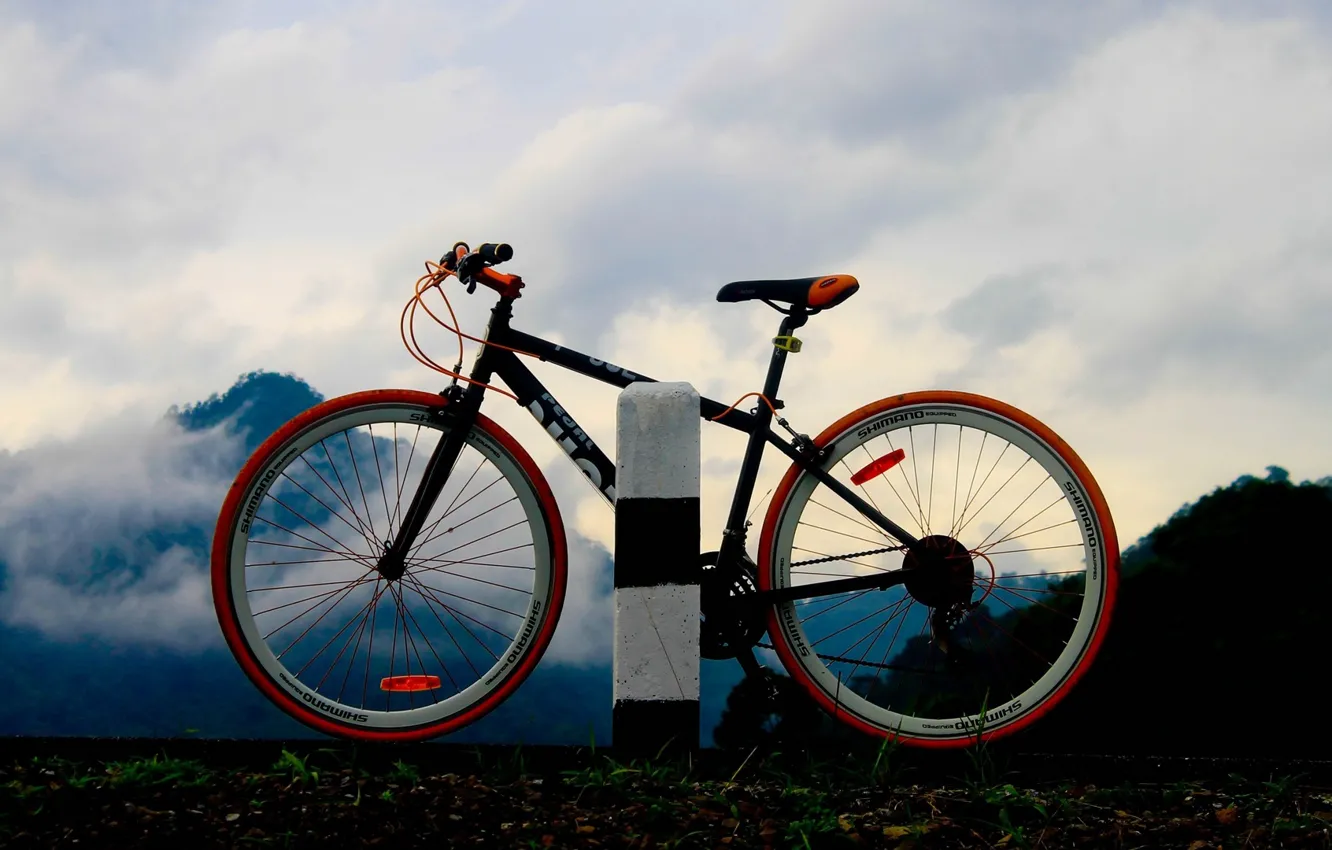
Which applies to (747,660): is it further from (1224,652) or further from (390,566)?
(1224,652)

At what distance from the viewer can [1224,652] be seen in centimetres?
621

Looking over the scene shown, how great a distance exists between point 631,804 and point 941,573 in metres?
1.57

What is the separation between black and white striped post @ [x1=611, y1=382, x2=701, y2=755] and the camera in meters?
3.85

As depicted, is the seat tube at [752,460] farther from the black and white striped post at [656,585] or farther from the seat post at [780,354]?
the black and white striped post at [656,585]

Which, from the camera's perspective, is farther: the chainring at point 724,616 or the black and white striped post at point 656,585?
the chainring at point 724,616

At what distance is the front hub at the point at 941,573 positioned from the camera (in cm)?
436

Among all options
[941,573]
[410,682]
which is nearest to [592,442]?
[410,682]

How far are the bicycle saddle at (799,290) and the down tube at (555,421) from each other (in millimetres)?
760

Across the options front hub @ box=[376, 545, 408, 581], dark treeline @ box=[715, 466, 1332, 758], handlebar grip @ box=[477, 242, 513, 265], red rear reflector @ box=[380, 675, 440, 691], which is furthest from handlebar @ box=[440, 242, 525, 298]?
dark treeline @ box=[715, 466, 1332, 758]

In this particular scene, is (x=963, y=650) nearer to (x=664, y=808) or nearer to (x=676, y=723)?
(x=676, y=723)

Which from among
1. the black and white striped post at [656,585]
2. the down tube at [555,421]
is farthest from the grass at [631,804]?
the down tube at [555,421]

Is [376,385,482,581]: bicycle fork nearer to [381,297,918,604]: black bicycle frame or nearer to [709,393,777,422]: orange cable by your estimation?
[381,297,918,604]: black bicycle frame

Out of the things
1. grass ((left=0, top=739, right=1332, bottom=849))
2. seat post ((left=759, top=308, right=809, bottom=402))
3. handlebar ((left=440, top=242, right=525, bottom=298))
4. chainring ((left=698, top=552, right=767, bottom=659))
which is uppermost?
handlebar ((left=440, top=242, right=525, bottom=298))

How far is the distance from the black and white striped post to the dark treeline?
8.67 feet
